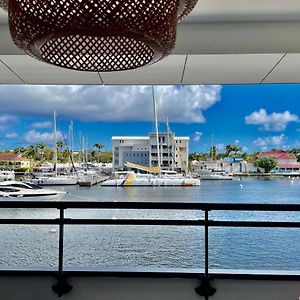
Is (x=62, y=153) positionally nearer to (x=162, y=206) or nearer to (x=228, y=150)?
(x=228, y=150)

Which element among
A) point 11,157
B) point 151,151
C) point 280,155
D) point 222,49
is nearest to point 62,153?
point 151,151

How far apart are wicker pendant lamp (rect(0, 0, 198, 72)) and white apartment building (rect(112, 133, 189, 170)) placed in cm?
807

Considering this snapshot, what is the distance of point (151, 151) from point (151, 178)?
96 centimetres

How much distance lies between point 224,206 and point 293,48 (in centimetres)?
117

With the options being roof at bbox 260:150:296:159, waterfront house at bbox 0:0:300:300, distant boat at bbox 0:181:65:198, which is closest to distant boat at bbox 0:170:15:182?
distant boat at bbox 0:181:65:198

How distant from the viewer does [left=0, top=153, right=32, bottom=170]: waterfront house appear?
7.61 m

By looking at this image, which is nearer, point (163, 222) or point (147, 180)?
point (163, 222)

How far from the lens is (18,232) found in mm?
2570

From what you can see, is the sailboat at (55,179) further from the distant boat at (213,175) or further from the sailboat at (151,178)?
the distant boat at (213,175)

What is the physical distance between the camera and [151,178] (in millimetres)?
10414

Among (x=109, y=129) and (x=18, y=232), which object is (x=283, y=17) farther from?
(x=109, y=129)

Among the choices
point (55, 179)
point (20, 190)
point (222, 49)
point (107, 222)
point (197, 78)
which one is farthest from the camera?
point (55, 179)

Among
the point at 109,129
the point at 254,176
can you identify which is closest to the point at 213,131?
the point at 109,129

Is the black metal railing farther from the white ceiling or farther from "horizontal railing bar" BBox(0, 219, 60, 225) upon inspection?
the white ceiling
